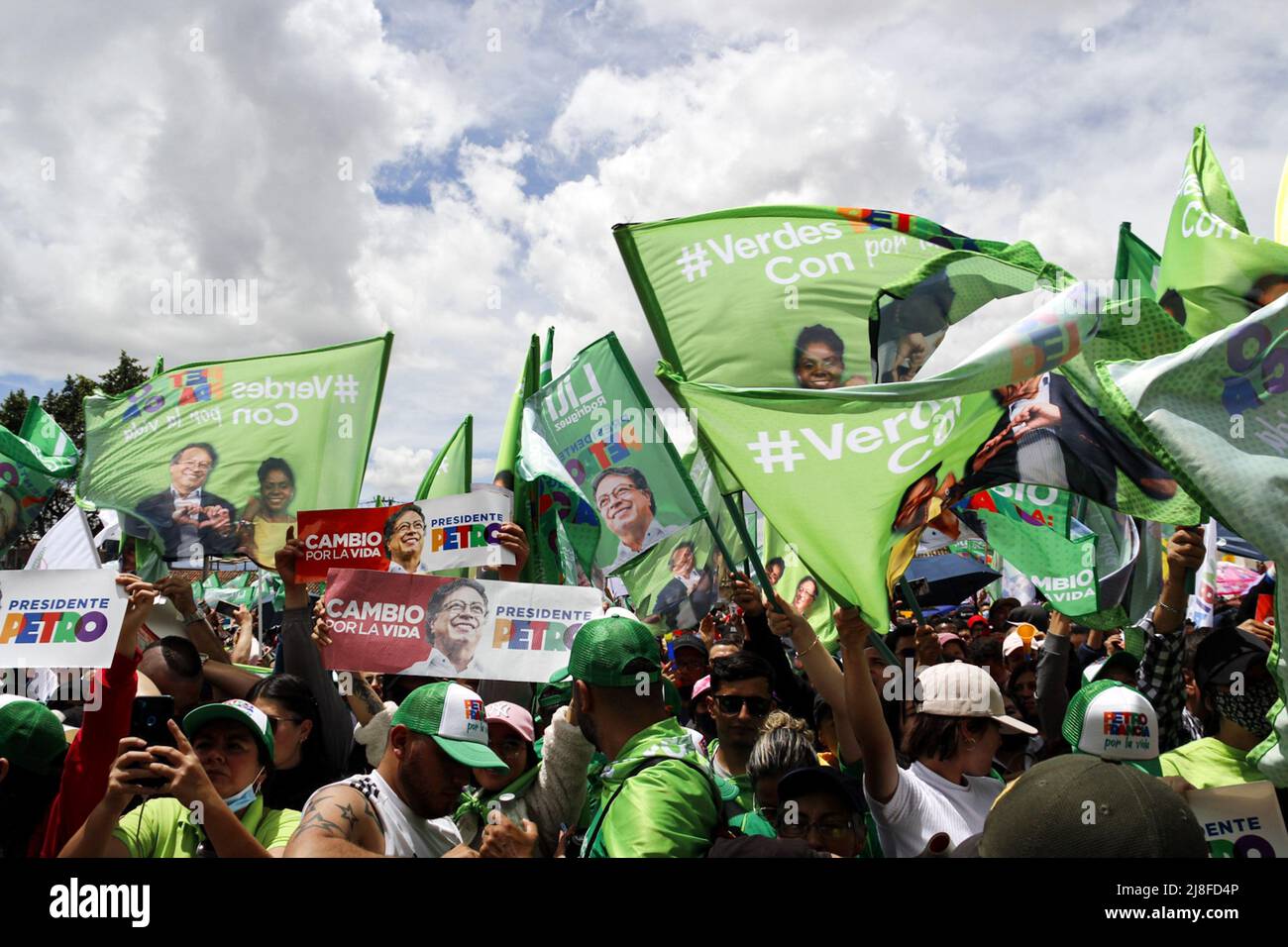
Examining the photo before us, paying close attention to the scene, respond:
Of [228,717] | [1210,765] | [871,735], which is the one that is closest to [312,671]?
[228,717]

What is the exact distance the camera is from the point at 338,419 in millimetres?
7102

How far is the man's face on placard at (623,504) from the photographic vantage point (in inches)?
288

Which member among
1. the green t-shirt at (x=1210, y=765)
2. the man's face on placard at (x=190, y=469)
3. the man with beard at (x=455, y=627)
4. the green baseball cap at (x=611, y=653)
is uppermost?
the man's face on placard at (x=190, y=469)

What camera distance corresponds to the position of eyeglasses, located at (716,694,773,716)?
4262 millimetres

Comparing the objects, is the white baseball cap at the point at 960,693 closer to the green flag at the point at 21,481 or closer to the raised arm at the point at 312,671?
the raised arm at the point at 312,671

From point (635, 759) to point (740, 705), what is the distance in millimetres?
1626

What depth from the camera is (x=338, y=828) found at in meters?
2.80

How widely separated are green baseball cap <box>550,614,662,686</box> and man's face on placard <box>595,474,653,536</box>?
4.20 meters

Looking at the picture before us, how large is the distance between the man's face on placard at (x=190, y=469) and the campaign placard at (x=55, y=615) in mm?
2264

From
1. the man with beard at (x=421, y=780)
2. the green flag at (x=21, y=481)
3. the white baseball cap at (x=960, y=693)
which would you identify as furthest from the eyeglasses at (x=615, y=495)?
the green flag at (x=21, y=481)

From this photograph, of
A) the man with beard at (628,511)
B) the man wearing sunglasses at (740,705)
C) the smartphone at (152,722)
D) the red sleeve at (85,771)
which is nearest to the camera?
the smartphone at (152,722)

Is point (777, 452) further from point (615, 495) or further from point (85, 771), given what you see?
point (615, 495)

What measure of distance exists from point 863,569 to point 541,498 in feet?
13.9
